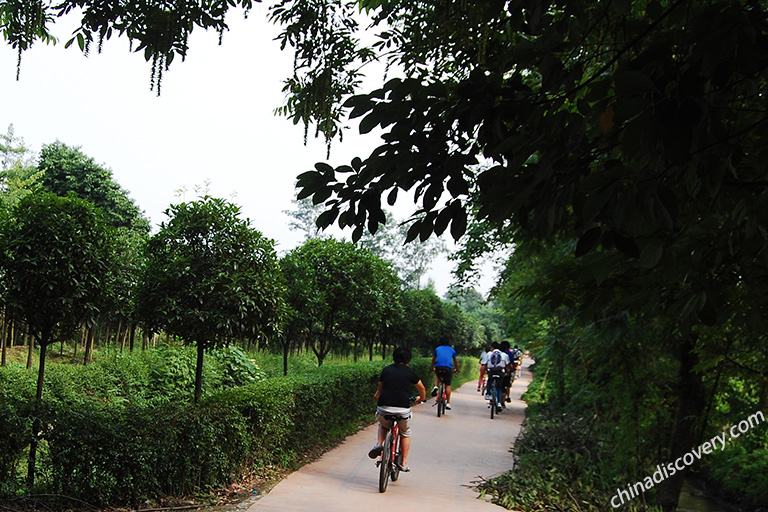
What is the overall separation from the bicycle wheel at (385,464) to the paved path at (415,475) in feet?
0.36

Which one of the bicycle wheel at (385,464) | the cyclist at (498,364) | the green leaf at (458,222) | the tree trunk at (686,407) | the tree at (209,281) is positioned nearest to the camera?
the green leaf at (458,222)

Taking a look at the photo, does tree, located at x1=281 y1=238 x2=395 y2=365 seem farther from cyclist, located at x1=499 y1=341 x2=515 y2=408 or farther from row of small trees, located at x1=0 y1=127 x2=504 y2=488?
row of small trees, located at x1=0 y1=127 x2=504 y2=488

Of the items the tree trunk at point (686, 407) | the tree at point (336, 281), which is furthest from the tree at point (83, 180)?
the tree trunk at point (686, 407)

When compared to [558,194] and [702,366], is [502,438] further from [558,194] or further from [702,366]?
[558,194]

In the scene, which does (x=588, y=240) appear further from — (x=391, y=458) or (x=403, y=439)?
(x=403, y=439)

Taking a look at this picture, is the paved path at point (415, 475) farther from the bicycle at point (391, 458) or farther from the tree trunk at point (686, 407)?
the tree trunk at point (686, 407)

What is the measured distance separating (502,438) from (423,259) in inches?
2396

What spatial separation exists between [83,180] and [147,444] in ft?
101

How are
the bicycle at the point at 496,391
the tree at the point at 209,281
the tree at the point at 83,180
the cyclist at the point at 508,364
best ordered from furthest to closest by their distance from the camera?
1. the tree at the point at 83,180
2. the cyclist at the point at 508,364
3. the bicycle at the point at 496,391
4. the tree at the point at 209,281

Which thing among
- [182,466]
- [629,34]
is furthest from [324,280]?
[629,34]

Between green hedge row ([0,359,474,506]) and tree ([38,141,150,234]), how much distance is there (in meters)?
27.3

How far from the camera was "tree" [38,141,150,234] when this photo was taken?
106 feet

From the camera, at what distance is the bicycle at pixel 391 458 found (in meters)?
7.50

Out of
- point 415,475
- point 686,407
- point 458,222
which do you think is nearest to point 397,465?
point 415,475
